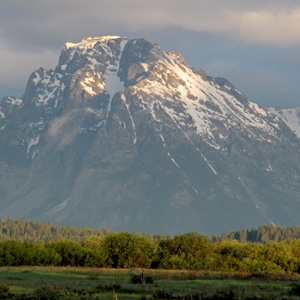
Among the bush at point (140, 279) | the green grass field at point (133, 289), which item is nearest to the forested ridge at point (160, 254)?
the green grass field at point (133, 289)

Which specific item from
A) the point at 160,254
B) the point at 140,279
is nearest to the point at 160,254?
the point at 160,254

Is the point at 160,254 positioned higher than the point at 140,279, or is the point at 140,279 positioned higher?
the point at 140,279

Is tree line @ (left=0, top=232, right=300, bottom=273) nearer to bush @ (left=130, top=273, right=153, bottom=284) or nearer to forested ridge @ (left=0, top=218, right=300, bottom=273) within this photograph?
forested ridge @ (left=0, top=218, right=300, bottom=273)

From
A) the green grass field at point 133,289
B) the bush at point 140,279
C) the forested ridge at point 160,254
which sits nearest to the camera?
the green grass field at point 133,289

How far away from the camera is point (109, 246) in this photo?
135250 mm

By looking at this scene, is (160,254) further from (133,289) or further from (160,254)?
(133,289)

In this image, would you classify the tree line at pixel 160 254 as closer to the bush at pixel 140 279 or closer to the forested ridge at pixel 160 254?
the forested ridge at pixel 160 254

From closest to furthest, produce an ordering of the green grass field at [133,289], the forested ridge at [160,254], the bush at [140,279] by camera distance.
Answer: the green grass field at [133,289]
the bush at [140,279]
the forested ridge at [160,254]

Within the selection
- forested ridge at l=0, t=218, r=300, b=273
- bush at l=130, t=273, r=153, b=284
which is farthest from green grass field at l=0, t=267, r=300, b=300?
forested ridge at l=0, t=218, r=300, b=273

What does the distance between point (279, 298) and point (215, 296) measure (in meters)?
6.34

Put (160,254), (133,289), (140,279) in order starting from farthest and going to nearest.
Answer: (160,254)
(140,279)
(133,289)

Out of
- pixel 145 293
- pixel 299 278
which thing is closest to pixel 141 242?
pixel 299 278

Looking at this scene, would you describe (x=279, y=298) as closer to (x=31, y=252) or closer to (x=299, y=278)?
(x=299, y=278)

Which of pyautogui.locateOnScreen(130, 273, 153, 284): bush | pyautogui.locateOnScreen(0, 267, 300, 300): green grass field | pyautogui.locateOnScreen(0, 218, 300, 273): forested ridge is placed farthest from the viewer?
pyautogui.locateOnScreen(0, 218, 300, 273): forested ridge
